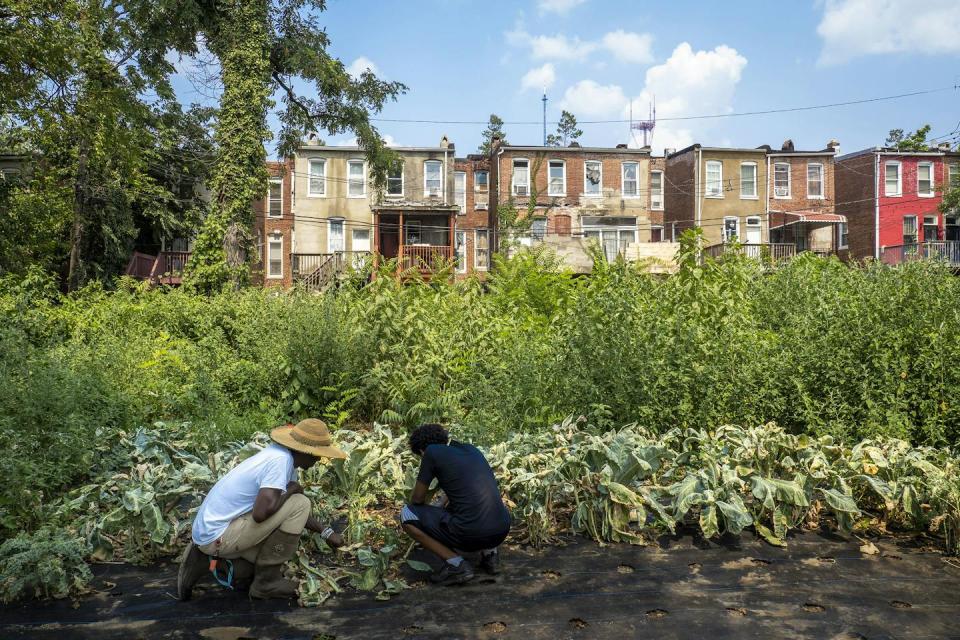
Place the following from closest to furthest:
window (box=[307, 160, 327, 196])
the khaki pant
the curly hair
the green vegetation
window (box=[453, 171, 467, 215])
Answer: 1. the khaki pant
2. the curly hair
3. the green vegetation
4. window (box=[307, 160, 327, 196])
5. window (box=[453, 171, 467, 215])

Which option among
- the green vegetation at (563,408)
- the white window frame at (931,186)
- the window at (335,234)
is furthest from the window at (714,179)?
the green vegetation at (563,408)

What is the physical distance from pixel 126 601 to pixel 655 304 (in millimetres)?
6280

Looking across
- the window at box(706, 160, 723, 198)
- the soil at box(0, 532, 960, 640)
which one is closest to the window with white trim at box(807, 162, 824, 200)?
the window at box(706, 160, 723, 198)

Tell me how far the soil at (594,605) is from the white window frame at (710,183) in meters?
35.8

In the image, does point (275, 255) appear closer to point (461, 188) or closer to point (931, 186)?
point (461, 188)

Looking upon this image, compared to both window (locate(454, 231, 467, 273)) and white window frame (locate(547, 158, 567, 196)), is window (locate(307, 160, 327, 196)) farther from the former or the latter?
white window frame (locate(547, 158, 567, 196))

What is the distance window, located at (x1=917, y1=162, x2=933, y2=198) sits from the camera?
39625 mm

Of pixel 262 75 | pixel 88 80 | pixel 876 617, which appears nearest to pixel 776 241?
pixel 262 75

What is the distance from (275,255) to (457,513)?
33950 millimetres

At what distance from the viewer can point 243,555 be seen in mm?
4957

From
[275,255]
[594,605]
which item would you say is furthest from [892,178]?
[594,605]

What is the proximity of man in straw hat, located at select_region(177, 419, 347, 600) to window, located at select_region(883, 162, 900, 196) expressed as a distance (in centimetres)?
4208

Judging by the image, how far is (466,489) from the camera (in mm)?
5320

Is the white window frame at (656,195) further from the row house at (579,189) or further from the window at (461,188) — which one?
the window at (461,188)
